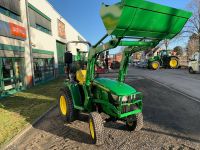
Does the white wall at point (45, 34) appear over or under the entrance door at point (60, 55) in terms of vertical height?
over

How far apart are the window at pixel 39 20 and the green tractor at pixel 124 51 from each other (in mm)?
11135

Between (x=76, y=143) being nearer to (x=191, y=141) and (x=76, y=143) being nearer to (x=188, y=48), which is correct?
(x=191, y=141)

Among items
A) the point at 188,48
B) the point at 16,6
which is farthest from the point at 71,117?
the point at 188,48

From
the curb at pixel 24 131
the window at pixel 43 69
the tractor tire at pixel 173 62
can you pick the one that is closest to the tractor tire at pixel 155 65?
the tractor tire at pixel 173 62

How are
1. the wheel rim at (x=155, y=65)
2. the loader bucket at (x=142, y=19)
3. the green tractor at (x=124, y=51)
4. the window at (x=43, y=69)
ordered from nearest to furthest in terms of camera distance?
the loader bucket at (x=142, y=19) < the green tractor at (x=124, y=51) < the window at (x=43, y=69) < the wheel rim at (x=155, y=65)

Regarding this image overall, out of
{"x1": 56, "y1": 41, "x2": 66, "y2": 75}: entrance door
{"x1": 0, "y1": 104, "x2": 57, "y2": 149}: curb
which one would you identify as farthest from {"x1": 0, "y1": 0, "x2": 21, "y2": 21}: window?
{"x1": 56, "y1": 41, "x2": 66, "y2": 75}: entrance door

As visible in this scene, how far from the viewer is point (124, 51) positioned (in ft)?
17.6

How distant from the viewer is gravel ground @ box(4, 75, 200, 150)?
448 cm

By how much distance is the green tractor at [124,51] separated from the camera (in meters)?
3.64

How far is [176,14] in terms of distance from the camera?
13.0 feet

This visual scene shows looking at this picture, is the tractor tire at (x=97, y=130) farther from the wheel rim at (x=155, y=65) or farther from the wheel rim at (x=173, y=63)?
the wheel rim at (x=173, y=63)

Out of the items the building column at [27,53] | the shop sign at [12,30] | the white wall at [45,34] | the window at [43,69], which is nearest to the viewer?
the shop sign at [12,30]

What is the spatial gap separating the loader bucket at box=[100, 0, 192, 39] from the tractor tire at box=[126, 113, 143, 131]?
197 centimetres

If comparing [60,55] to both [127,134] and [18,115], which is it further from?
[127,134]
